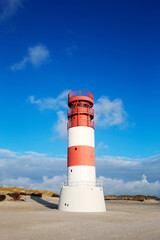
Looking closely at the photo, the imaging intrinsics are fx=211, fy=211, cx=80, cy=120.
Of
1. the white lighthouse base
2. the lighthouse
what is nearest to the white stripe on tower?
the lighthouse

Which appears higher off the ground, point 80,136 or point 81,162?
point 80,136

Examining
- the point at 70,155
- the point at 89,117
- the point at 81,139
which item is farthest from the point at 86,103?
the point at 70,155

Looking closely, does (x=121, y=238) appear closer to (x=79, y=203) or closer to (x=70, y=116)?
(x=79, y=203)

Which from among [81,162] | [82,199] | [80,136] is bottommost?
[82,199]

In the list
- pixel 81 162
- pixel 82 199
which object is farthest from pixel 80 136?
pixel 82 199

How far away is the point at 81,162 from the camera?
23078mm

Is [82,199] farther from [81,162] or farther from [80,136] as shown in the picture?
[80,136]

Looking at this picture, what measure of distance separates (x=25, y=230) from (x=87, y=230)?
11.3 feet

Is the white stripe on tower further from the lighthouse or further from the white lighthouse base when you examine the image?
the white lighthouse base

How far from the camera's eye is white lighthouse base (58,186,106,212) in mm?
21125

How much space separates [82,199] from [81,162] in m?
3.82

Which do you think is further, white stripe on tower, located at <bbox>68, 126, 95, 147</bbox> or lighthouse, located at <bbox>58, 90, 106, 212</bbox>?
white stripe on tower, located at <bbox>68, 126, 95, 147</bbox>

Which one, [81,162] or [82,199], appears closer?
[82,199]

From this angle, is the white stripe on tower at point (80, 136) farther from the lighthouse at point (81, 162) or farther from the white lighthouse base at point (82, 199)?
the white lighthouse base at point (82, 199)
